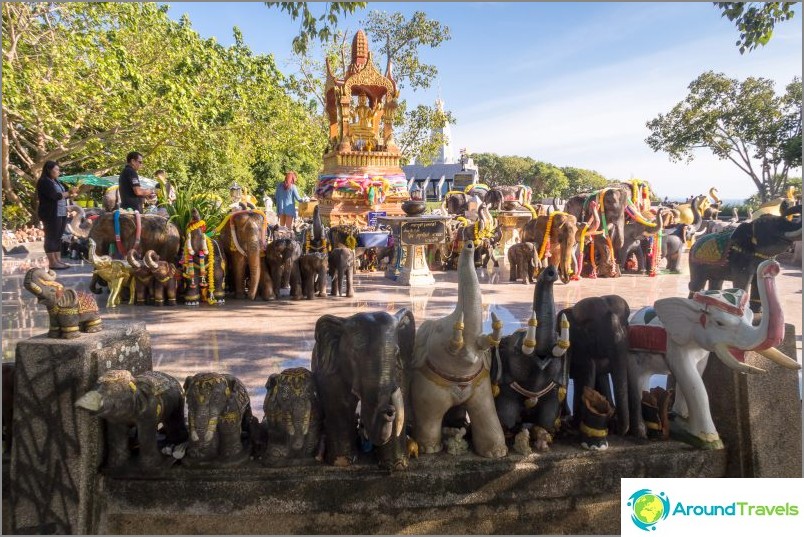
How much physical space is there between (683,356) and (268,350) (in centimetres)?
397

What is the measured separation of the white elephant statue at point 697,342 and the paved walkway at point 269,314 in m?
2.67

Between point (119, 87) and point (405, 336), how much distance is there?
39.2ft

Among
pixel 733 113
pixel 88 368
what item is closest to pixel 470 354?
pixel 88 368

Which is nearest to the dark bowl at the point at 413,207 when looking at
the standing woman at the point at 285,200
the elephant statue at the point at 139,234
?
the standing woman at the point at 285,200

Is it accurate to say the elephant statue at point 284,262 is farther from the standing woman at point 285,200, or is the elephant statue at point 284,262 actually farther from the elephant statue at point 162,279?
the standing woman at point 285,200

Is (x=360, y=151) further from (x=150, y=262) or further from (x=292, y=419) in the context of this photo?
(x=292, y=419)

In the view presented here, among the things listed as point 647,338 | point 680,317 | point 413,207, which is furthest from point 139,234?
point 680,317

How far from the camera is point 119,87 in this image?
1210 centimetres

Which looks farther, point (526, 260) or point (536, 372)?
point (526, 260)

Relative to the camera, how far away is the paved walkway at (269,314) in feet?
17.5

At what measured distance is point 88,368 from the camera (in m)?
2.62

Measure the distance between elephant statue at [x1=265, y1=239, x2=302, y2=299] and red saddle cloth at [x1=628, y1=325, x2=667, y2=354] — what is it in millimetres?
6183

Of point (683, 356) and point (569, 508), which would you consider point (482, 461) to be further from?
point (683, 356)

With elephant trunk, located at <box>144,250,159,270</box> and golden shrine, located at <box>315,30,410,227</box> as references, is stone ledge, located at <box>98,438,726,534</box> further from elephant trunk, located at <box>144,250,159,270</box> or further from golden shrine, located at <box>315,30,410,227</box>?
golden shrine, located at <box>315,30,410,227</box>
